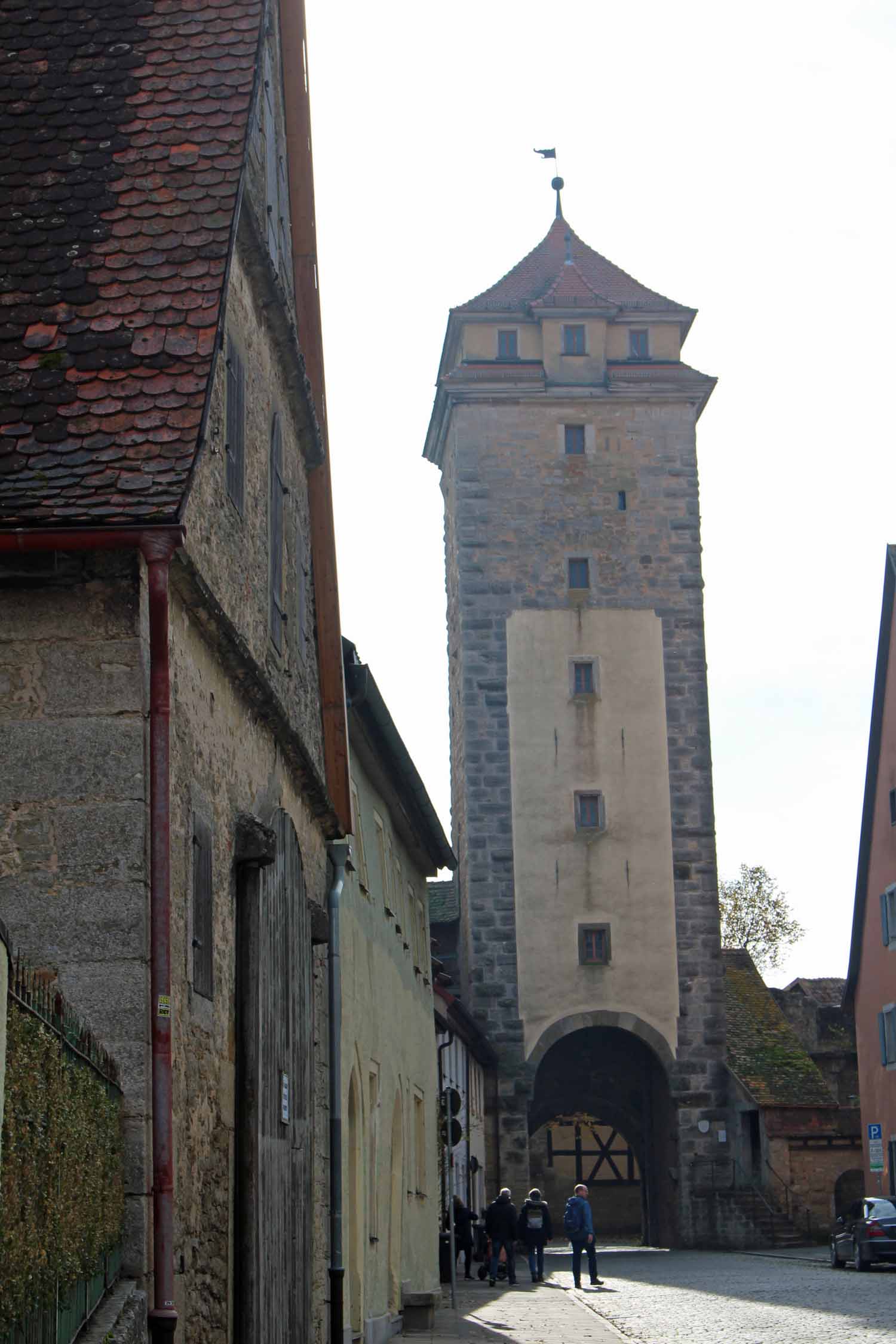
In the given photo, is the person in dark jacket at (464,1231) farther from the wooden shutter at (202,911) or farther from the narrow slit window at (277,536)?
the wooden shutter at (202,911)

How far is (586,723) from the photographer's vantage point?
40.9m

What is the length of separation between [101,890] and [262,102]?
581 centimetres

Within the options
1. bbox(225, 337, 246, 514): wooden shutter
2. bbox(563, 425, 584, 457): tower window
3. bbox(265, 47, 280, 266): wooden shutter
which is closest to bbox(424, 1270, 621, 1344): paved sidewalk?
bbox(225, 337, 246, 514): wooden shutter

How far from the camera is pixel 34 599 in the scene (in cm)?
773

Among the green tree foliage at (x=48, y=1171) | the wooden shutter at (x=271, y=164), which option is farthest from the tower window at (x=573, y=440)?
the green tree foliage at (x=48, y=1171)

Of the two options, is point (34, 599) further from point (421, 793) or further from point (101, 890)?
point (421, 793)

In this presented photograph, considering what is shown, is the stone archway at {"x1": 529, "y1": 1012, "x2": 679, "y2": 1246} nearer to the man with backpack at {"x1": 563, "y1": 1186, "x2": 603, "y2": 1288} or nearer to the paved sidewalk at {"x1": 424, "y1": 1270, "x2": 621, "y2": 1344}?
the man with backpack at {"x1": 563, "y1": 1186, "x2": 603, "y2": 1288}

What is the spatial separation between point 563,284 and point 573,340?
1822 millimetres

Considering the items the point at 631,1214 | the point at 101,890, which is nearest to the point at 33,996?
the point at 101,890

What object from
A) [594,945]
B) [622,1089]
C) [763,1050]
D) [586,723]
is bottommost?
[622,1089]

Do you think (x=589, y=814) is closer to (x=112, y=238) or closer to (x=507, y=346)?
(x=507, y=346)

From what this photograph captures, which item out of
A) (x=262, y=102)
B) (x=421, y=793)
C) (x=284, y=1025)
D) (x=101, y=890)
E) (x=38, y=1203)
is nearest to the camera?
(x=38, y=1203)

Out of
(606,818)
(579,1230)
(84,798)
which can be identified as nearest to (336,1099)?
(84,798)

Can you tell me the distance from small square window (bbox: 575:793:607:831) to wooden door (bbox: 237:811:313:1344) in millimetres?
28621
